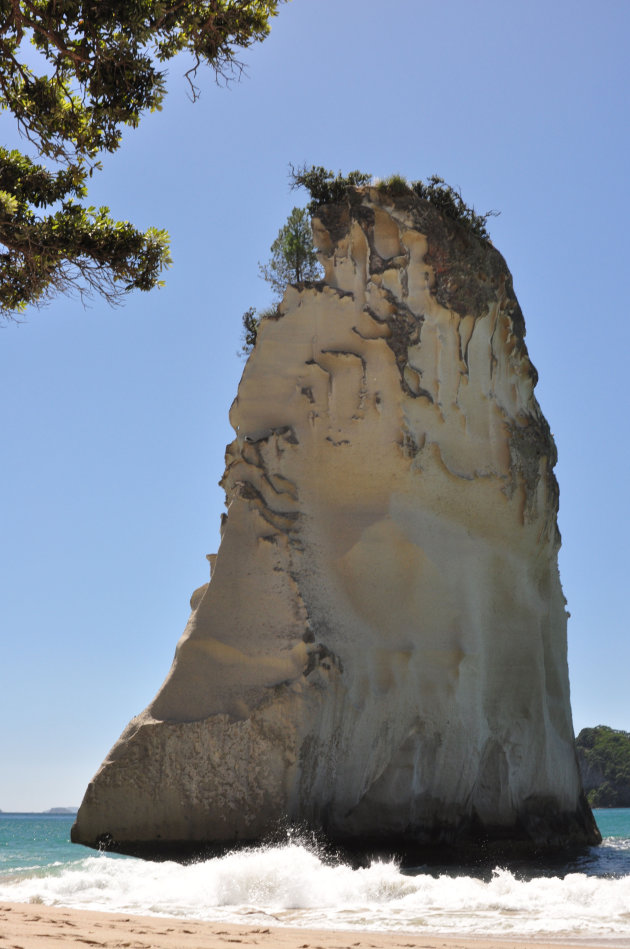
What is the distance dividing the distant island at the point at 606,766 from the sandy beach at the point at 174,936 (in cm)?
6150

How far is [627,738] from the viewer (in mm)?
66438

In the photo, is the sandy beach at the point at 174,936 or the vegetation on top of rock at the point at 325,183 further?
the vegetation on top of rock at the point at 325,183

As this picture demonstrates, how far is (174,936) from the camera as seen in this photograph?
596 centimetres

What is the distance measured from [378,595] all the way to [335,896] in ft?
18.6

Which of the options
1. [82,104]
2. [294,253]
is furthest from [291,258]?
[82,104]

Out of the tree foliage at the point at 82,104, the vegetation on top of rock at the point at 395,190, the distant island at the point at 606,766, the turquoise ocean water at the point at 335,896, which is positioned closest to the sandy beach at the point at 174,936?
the turquoise ocean water at the point at 335,896

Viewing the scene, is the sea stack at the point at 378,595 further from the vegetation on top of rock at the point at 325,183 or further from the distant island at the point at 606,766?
the distant island at the point at 606,766

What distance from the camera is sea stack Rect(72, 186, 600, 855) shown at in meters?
12.3

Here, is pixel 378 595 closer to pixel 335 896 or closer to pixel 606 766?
pixel 335 896

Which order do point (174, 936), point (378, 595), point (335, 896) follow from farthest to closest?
point (378, 595) → point (335, 896) → point (174, 936)

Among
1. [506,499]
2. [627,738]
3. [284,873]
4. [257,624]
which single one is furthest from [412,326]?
[627,738]

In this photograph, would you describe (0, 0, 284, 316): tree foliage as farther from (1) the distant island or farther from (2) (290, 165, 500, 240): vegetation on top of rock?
(1) the distant island

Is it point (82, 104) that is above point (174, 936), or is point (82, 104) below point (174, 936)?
above

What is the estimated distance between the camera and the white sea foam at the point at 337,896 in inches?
293
